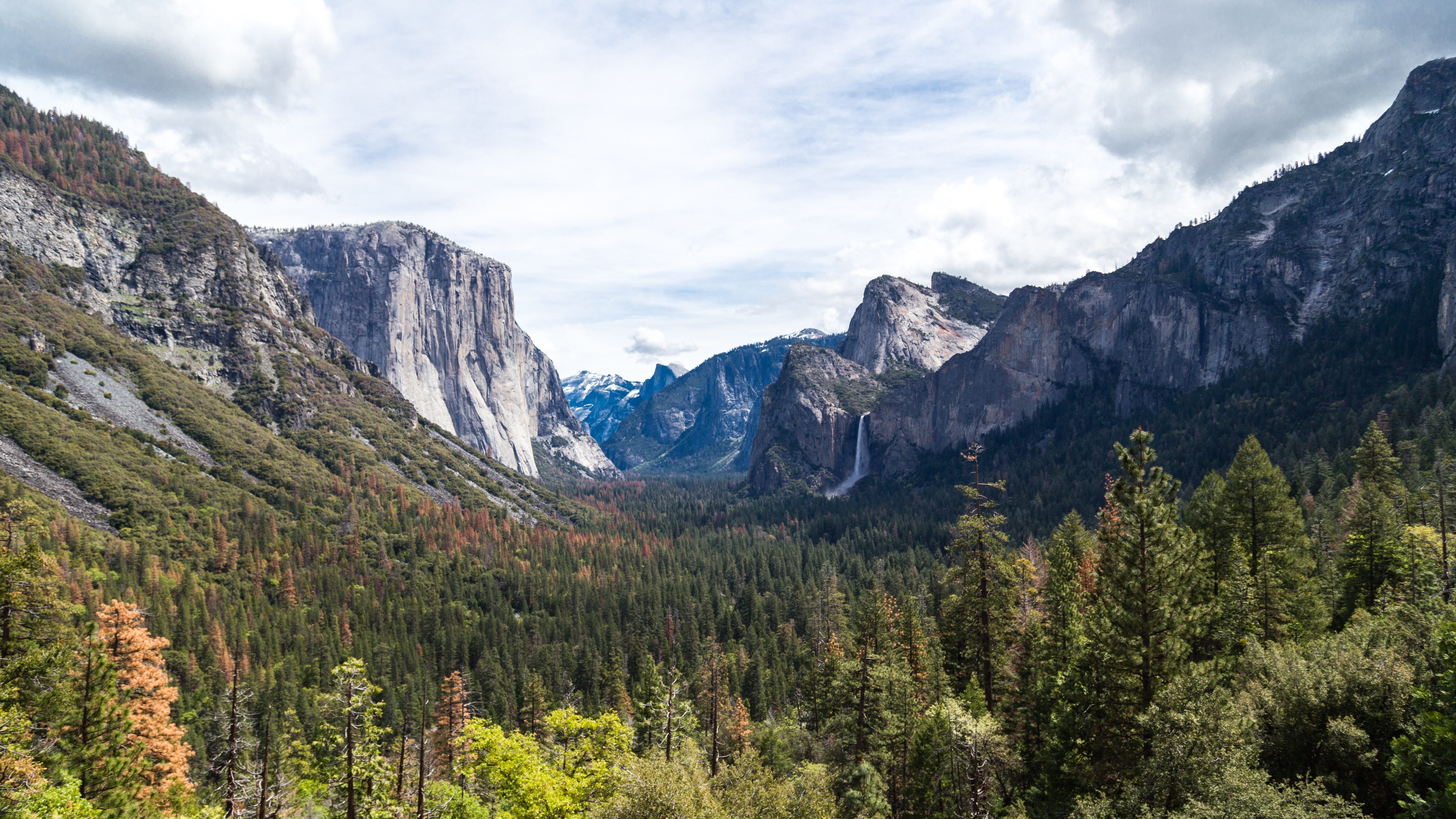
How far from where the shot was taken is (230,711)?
2217 cm

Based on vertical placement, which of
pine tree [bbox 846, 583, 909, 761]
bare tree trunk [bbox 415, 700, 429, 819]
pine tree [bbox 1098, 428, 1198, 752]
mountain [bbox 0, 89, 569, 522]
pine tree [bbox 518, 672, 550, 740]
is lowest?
pine tree [bbox 518, 672, 550, 740]

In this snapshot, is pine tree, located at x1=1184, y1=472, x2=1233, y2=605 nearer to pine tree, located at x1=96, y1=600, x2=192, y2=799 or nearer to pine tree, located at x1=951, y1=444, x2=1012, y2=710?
pine tree, located at x1=951, y1=444, x2=1012, y2=710

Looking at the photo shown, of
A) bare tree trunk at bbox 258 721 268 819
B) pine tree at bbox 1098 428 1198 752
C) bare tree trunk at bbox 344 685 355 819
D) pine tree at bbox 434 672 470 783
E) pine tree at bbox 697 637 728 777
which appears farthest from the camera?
pine tree at bbox 434 672 470 783

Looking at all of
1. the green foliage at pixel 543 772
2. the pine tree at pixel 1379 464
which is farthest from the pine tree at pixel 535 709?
the pine tree at pixel 1379 464

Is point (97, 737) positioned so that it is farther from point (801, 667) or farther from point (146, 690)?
point (801, 667)

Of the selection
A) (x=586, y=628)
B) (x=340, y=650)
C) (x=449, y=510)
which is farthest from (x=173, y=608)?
(x=449, y=510)

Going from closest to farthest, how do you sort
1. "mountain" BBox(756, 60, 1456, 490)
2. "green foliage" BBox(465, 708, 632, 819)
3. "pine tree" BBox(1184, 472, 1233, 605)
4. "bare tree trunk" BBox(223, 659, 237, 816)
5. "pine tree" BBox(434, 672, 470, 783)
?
1. "bare tree trunk" BBox(223, 659, 237, 816)
2. "green foliage" BBox(465, 708, 632, 819)
3. "pine tree" BBox(1184, 472, 1233, 605)
4. "pine tree" BBox(434, 672, 470, 783)
5. "mountain" BBox(756, 60, 1456, 490)

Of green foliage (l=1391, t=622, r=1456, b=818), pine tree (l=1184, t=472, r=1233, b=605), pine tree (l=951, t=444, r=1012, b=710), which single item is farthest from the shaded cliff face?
green foliage (l=1391, t=622, r=1456, b=818)

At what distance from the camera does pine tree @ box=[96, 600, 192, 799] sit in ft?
102

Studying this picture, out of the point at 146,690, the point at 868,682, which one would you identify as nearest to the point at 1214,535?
the point at 868,682

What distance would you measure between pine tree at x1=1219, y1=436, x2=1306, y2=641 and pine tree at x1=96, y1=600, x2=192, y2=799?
57.2m

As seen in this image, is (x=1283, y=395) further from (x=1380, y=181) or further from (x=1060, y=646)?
(x=1060, y=646)

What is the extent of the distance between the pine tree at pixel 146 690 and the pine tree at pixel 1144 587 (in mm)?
41050

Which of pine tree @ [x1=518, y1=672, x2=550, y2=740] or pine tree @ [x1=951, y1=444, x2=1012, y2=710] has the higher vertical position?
pine tree @ [x1=951, y1=444, x2=1012, y2=710]
